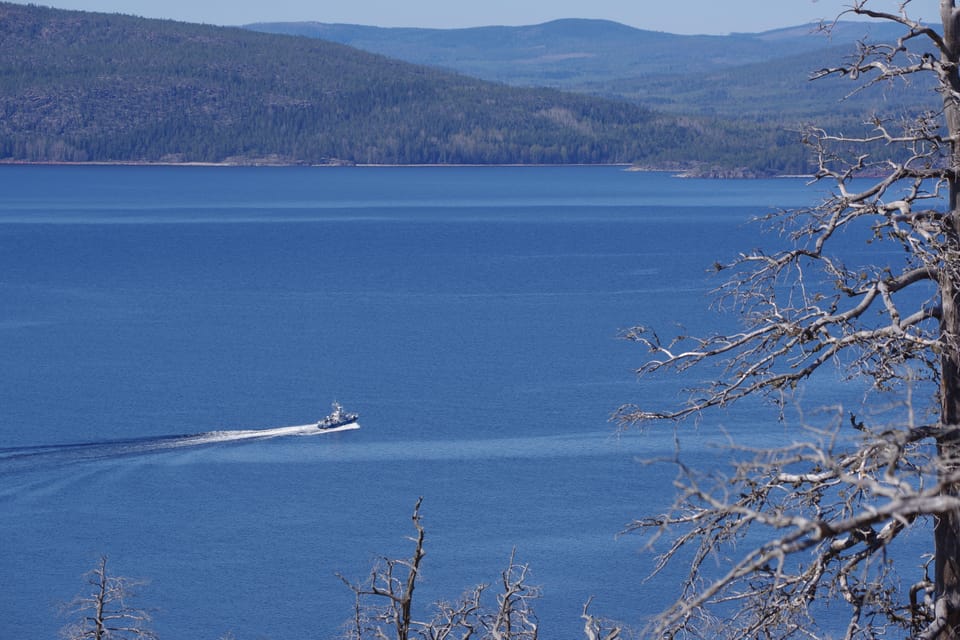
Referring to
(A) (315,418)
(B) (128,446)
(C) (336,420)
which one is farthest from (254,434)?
(B) (128,446)

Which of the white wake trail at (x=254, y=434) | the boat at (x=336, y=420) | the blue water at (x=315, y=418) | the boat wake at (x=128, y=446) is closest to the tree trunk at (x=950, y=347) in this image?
the blue water at (x=315, y=418)

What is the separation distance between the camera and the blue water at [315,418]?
35.0 m

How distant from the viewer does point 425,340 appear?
227 ft

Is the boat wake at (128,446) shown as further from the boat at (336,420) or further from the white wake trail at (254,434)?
the boat at (336,420)

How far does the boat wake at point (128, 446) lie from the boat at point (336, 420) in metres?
0.12

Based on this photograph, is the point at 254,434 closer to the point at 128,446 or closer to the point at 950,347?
the point at 128,446

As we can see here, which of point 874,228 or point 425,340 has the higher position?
point 874,228

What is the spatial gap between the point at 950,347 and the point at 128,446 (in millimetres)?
41235

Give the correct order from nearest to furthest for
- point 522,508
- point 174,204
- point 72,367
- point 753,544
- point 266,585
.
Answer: point 753,544 → point 266,585 → point 522,508 → point 72,367 → point 174,204

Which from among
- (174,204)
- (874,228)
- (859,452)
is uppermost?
(874,228)

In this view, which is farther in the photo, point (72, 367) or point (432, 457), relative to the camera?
point (72, 367)

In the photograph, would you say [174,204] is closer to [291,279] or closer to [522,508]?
[291,279]

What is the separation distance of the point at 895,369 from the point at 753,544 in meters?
22.8

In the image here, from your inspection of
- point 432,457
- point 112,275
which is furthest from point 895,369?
point 112,275
